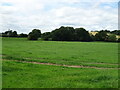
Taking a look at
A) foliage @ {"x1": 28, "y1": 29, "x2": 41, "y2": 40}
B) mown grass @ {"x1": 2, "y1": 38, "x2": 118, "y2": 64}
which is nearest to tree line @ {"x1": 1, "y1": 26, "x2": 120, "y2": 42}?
foliage @ {"x1": 28, "y1": 29, "x2": 41, "y2": 40}

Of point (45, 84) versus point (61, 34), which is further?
point (61, 34)

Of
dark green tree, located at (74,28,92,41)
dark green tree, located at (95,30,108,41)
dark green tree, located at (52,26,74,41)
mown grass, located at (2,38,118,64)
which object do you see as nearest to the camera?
mown grass, located at (2,38,118,64)

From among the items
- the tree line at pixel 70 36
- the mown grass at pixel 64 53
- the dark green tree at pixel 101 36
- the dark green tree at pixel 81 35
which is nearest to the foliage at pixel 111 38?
the tree line at pixel 70 36

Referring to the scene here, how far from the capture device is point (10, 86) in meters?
11.3

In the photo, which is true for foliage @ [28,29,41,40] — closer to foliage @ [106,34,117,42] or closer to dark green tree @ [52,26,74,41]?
dark green tree @ [52,26,74,41]

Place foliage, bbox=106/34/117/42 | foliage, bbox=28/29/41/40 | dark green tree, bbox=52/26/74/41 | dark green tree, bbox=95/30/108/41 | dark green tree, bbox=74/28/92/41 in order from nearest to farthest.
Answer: dark green tree, bbox=52/26/74/41, dark green tree, bbox=74/28/92/41, foliage, bbox=28/29/41/40, foliage, bbox=106/34/117/42, dark green tree, bbox=95/30/108/41

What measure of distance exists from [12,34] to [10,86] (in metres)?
141

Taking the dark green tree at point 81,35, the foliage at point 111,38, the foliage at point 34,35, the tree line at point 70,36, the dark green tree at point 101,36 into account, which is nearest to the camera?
the tree line at point 70,36

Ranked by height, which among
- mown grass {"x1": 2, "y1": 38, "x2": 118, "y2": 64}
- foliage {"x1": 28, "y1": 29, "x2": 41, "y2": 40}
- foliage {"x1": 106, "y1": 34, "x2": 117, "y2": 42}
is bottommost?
mown grass {"x1": 2, "y1": 38, "x2": 118, "y2": 64}

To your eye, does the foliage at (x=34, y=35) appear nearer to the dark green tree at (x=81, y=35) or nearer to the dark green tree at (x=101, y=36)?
the dark green tree at (x=81, y=35)

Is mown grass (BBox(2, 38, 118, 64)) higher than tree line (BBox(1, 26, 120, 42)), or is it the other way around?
tree line (BBox(1, 26, 120, 42))

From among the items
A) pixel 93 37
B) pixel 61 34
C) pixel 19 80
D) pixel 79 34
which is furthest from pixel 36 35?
pixel 19 80

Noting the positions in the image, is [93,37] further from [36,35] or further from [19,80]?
[19,80]

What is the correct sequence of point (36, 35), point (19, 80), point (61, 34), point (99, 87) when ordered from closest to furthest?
point (99, 87) → point (19, 80) → point (61, 34) → point (36, 35)
